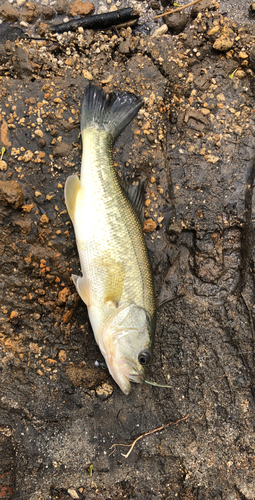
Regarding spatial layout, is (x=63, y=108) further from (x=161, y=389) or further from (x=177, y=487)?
(x=177, y=487)

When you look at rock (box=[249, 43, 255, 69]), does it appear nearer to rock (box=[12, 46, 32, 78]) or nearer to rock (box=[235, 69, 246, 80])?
rock (box=[235, 69, 246, 80])

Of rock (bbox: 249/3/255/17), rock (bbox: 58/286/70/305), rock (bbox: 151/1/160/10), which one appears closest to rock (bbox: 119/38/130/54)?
rock (bbox: 151/1/160/10)

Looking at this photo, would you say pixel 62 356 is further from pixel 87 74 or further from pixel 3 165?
pixel 87 74

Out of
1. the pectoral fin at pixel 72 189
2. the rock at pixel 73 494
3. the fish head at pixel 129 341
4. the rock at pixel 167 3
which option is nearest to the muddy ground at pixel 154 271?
the rock at pixel 73 494

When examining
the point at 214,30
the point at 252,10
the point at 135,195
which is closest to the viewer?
the point at 135,195

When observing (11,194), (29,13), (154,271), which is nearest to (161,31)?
(29,13)
